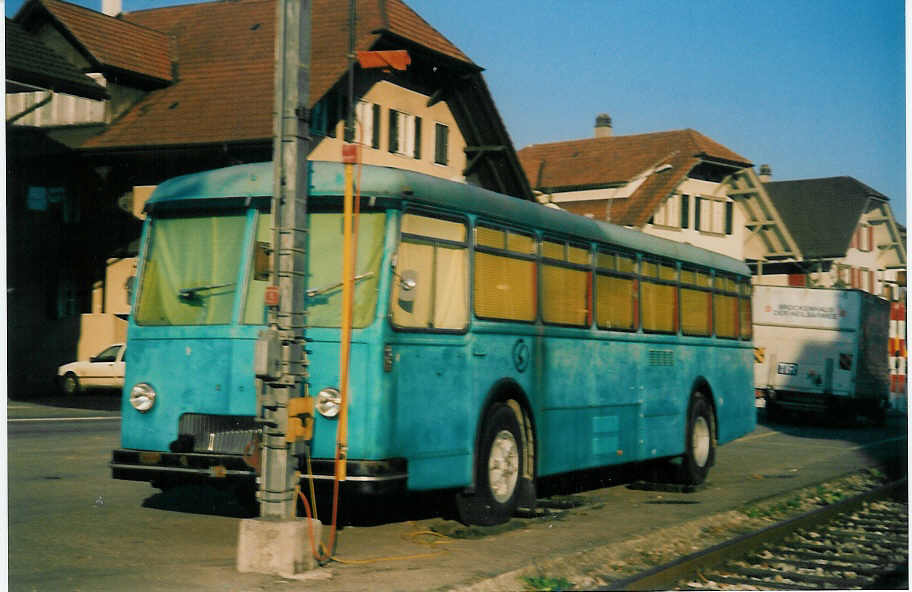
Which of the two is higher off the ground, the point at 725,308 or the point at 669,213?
the point at 669,213

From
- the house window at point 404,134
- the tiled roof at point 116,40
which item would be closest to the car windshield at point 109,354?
the tiled roof at point 116,40

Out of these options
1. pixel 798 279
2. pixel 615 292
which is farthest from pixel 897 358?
pixel 798 279

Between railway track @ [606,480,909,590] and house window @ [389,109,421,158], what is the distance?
2508cm

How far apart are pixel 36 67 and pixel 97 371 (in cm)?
1151

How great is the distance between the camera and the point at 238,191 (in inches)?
421

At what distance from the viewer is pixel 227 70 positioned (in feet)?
110

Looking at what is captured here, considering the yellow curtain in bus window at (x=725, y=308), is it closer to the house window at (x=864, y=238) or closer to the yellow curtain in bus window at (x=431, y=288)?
the yellow curtain in bus window at (x=431, y=288)

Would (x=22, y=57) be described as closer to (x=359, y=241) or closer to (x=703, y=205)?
(x=359, y=241)

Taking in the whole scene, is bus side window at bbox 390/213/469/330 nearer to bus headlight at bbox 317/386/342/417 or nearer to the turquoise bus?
the turquoise bus

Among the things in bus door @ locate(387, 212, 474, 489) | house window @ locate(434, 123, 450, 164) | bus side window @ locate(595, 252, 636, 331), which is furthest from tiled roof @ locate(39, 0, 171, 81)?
bus door @ locate(387, 212, 474, 489)

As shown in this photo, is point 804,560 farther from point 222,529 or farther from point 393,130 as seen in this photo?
Result: point 393,130

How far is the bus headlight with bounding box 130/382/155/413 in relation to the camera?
414 inches

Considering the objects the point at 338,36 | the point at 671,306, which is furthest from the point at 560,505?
the point at 338,36

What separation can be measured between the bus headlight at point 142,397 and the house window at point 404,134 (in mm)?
26946
